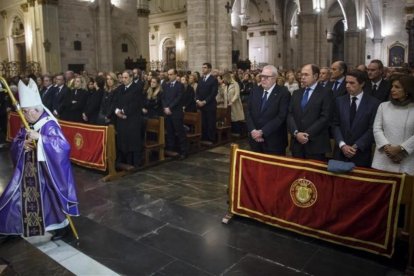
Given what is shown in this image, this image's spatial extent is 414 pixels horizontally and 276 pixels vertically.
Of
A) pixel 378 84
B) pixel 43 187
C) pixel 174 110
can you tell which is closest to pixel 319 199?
pixel 378 84

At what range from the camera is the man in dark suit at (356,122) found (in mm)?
4320

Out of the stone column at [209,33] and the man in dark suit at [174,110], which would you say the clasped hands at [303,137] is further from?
the stone column at [209,33]

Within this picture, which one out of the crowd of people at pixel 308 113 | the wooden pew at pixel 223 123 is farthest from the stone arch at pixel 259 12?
the crowd of people at pixel 308 113

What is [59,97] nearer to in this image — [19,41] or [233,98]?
[233,98]

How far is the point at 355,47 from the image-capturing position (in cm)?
3397

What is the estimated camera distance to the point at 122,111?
7105 millimetres

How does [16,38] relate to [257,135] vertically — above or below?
above

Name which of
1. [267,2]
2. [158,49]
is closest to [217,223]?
[158,49]

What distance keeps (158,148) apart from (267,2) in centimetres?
2489

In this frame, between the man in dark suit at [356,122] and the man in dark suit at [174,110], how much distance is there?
413cm

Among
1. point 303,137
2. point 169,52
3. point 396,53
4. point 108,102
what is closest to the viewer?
point 303,137

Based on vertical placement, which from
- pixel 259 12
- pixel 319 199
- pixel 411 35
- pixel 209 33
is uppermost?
pixel 259 12

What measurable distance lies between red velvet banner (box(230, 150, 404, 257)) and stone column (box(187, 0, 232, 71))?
9.06m

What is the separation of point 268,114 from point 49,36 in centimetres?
1428
